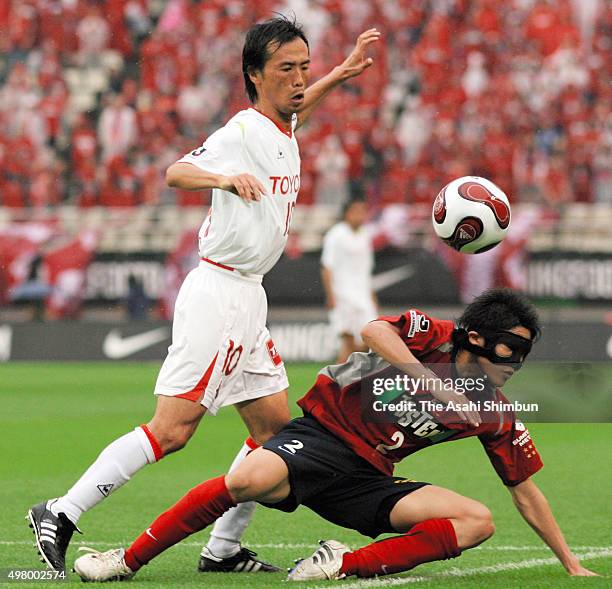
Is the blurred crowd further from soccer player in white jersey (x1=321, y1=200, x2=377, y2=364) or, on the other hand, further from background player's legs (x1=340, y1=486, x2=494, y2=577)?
background player's legs (x1=340, y1=486, x2=494, y2=577)

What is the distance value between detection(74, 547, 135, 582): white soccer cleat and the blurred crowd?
15322mm

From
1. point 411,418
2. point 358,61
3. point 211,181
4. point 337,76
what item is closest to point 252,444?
point 411,418

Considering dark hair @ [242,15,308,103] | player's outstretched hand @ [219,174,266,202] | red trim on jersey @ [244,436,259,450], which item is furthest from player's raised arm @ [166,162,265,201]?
red trim on jersey @ [244,436,259,450]

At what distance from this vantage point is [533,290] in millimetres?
17625

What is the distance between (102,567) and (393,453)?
1257 mm

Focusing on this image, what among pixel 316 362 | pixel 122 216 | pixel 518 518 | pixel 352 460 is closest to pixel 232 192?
pixel 352 460

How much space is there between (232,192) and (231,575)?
5.29 ft

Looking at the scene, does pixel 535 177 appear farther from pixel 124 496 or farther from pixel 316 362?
pixel 124 496

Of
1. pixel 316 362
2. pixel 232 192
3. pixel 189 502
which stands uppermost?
pixel 232 192

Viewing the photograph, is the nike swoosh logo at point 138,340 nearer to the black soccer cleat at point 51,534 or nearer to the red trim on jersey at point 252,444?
the red trim on jersey at point 252,444

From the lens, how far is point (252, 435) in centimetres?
580

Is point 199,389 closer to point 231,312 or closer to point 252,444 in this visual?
point 231,312

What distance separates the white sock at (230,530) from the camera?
18.6 ft

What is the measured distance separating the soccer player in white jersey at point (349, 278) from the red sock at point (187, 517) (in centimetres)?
945
